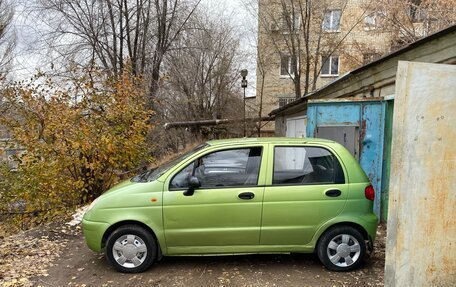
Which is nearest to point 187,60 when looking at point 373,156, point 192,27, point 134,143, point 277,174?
point 192,27

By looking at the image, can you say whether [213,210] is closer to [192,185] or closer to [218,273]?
[192,185]

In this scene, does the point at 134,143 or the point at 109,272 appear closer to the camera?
the point at 109,272

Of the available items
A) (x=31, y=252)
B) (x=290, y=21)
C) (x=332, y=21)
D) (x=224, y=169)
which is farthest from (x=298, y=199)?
(x=332, y=21)

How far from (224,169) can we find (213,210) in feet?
1.76

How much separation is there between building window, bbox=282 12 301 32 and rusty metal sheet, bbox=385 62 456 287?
52.5 feet

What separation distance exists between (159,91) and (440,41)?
13.0 meters

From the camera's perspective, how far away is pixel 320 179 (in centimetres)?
393

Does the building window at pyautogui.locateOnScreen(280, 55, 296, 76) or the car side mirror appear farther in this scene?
the building window at pyautogui.locateOnScreen(280, 55, 296, 76)

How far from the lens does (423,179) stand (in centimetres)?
293

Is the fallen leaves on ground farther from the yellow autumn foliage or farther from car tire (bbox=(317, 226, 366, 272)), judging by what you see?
car tire (bbox=(317, 226, 366, 272))

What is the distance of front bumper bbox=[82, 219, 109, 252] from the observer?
3.82 metres

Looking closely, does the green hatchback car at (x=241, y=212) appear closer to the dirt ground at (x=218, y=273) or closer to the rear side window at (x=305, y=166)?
the rear side window at (x=305, y=166)

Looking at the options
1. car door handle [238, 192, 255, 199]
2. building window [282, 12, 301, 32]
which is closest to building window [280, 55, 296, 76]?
building window [282, 12, 301, 32]

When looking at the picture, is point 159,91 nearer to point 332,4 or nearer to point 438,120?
point 332,4
